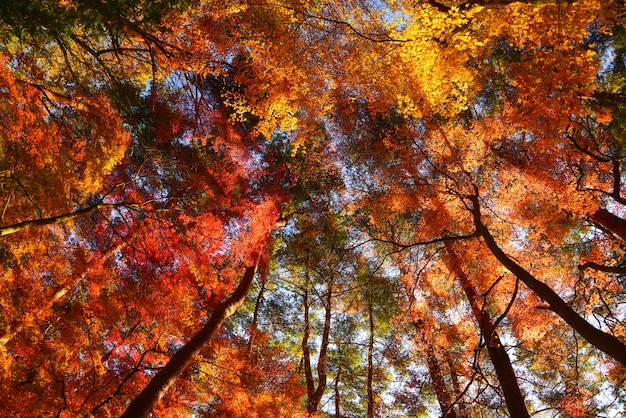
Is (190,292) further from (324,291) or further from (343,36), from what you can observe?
(343,36)

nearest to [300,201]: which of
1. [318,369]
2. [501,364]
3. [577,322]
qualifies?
[318,369]

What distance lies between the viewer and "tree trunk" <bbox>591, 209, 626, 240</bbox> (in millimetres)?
8334

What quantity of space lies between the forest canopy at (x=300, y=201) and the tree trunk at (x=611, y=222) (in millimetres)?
67

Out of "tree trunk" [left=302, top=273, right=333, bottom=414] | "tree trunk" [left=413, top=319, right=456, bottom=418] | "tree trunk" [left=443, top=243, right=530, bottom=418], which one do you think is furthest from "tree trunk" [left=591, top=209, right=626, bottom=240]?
"tree trunk" [left=302, top=273, right=333, bottom=414]

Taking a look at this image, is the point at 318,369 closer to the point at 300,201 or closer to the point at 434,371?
the point at 434,371

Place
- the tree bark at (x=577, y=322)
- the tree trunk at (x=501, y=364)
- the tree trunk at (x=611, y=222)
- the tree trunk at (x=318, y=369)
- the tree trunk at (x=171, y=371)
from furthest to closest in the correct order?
the tree trunk at (x=318, y=369)
the tree trunk at (x=611, y=222)
the tree trunk at (x=501, y=364)
the tree trunk at (x=171, y=371)
the tree bark at (x=577, y=322)

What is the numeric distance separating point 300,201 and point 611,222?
10.5 metres

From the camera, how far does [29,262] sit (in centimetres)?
838

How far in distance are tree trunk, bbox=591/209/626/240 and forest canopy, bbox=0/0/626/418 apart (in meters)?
0.07

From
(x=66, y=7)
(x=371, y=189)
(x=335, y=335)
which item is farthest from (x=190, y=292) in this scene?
(x=66, y=7)

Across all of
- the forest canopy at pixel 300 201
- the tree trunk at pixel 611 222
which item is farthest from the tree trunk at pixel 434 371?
the tree trunk at pixel 611 222

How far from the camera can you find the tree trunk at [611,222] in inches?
328

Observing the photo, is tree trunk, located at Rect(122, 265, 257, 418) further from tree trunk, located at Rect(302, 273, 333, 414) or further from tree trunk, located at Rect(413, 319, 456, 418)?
tree trunk, located at Rect(413, 319, 456, 418)

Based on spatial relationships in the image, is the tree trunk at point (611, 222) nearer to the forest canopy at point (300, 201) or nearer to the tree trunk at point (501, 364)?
the forest canopy at point (300, 201)
